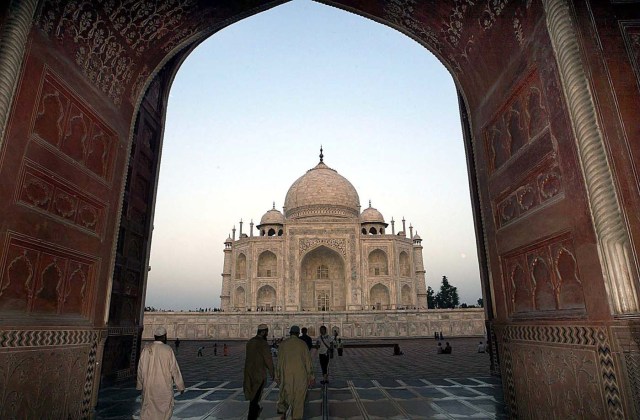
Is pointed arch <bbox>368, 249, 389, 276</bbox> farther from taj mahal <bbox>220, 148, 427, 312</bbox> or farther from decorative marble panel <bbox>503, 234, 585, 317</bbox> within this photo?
decorative marble panel <bbox>503, 234, 585, 317</bbox>

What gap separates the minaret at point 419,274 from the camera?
31.8m

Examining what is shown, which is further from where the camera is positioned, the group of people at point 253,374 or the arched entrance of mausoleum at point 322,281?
the arched entrance of mausoleum at point 322,281

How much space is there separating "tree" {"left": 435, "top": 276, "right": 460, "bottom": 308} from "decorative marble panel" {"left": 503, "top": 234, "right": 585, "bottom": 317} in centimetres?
4744

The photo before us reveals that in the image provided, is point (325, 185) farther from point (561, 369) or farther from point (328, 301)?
point (561, 369)

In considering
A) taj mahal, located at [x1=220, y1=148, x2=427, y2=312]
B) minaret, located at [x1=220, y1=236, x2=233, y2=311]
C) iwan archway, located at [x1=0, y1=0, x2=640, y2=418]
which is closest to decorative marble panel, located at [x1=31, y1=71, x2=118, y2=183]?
iwan archway, located at [x1=0, y1=0, x2=640, y2=418]

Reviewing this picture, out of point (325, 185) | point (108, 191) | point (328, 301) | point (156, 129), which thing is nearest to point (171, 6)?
point (108, 191)

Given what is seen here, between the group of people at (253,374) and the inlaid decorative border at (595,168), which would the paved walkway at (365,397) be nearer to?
the group of people at (253,374)

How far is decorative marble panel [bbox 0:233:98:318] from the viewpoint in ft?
12.0

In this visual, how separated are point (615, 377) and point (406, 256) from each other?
96.5 feet

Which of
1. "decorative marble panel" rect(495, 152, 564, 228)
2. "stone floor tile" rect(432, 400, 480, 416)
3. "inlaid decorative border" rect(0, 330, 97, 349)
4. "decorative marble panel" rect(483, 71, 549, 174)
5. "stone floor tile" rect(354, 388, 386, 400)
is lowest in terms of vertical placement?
"stone floor tile" rect(354, 388, 386, 400)

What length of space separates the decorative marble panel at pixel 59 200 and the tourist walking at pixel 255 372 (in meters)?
2.49

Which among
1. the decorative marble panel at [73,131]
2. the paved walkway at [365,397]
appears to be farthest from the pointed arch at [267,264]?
the decorative marble panel at [73,131]

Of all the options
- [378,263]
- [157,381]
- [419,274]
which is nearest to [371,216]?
[378,263]

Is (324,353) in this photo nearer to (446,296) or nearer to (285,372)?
(285,372)
